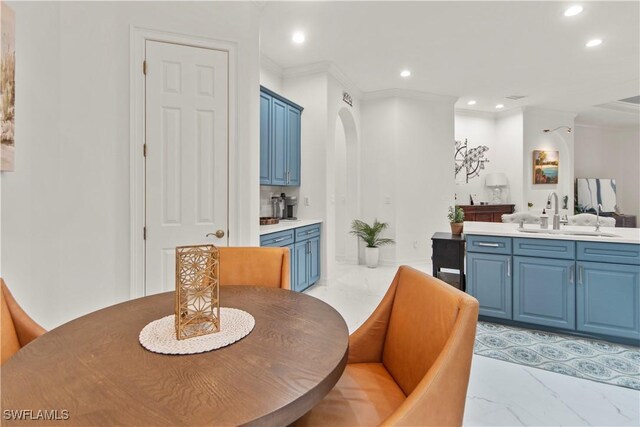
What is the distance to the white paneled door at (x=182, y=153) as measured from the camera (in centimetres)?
232

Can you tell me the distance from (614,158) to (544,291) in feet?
26.7

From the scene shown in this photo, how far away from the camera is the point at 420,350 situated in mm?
1000

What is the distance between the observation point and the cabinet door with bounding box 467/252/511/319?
2830 millimetres

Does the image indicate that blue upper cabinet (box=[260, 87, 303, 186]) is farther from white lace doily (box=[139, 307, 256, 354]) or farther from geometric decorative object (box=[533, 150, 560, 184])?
geometric decorative object (box=[533, 150, 560, 184])

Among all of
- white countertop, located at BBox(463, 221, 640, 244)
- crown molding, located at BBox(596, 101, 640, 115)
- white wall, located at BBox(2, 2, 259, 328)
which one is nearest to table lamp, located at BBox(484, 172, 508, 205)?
crown molding, located at BBox(596, 101, 640, 115)

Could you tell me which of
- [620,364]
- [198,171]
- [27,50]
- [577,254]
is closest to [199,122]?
[198,171]

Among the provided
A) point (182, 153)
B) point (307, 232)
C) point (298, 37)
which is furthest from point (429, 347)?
point (298, 37)

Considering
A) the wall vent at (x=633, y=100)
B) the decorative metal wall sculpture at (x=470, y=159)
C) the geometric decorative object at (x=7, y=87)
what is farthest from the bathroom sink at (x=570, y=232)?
the wall vent at (x=633, y=100)

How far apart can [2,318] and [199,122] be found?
173 centimetres

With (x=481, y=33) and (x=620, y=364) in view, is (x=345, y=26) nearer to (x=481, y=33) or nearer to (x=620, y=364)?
(x=481, y=33)

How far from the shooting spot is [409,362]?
3.49 feet

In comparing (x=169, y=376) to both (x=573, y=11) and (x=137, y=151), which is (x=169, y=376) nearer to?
(x=137, y=151)

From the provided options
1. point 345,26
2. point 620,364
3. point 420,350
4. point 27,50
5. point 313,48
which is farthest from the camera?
point 313,48

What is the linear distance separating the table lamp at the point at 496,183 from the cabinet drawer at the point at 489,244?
15.1ft
